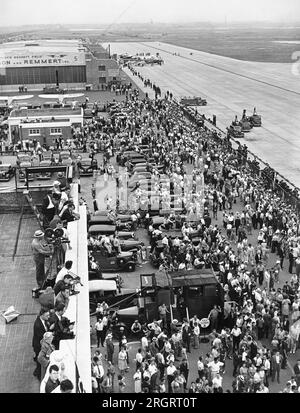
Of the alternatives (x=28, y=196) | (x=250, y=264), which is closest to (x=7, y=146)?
(x=250, y=264)

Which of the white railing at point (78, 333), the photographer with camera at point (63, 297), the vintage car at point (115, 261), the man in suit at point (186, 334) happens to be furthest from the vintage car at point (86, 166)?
the photographer with camera at point (63, 297)

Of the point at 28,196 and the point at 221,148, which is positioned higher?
the point at 28,196

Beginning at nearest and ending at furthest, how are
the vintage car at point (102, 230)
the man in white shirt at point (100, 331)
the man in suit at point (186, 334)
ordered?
the man in suit at point (186, 334), the man in white shirt at point (100, 331), the vintage car at point (102, 230)

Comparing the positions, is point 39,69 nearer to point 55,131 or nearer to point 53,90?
point 53,90

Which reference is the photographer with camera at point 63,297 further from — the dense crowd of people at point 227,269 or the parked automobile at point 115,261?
the parked automobile at point 115,261

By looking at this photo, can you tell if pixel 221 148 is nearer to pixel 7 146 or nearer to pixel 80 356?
Answer: pixel 7 146

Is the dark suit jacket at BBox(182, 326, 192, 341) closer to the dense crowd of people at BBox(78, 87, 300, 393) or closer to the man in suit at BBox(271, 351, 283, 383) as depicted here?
the dense crowd of people at BBox(78, 87, 300, 393)
